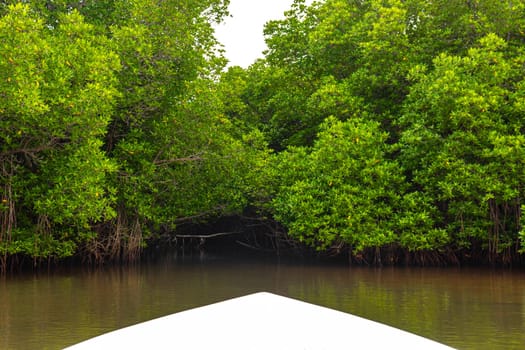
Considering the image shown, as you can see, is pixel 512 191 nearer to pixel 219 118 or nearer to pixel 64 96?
pixel 219 118

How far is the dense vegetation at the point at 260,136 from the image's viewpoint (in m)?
14.8

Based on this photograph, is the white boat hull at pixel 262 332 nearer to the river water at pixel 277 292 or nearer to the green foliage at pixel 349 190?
the river water at pixel 277 292

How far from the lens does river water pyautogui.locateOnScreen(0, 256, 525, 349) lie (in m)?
8.20

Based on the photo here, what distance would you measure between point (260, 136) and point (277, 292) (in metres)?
10.1

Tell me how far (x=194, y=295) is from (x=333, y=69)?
12927mm

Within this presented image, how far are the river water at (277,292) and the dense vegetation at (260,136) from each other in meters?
1.34

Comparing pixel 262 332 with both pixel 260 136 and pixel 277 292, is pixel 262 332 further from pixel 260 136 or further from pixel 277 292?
pixel 260 136

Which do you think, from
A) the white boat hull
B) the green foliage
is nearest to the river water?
the green foliage

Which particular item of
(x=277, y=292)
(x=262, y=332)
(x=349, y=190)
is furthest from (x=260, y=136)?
(x=262, y=332)

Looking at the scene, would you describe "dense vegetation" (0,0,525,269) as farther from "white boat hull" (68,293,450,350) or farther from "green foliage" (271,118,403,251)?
"white boat hull" (68,293,450,350)

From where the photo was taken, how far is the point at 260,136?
859 inches

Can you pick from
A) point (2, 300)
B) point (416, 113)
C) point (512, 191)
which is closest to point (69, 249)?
point (2, 300)

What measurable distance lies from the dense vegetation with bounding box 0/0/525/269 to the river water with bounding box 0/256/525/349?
4.41 feet

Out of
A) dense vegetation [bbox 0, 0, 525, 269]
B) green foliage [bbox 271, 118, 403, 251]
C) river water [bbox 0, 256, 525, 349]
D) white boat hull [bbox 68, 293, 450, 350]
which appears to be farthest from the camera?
green foliage [bbox 271, 118, 403, 251]
